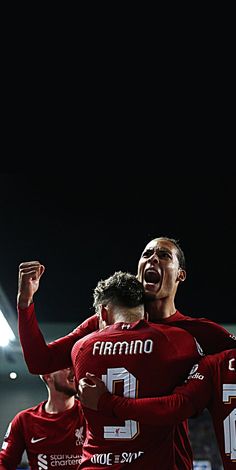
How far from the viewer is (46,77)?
3.91m

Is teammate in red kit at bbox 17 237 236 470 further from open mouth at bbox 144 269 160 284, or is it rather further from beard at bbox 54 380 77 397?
beard at bbox 54 380 77 397

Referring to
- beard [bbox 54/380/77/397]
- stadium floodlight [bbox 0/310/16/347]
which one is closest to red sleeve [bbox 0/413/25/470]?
beard [bbox 54/380/77/397]

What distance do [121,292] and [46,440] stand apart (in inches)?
74.8

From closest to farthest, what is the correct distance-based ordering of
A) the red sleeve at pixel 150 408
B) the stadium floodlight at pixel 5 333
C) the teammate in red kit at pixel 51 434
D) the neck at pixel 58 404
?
the red sleeve at pixel 150 408, the teammate in red kit at pixel 51 434, the neck at pixel 58 404, the stadium floodlight at pixel 5 333

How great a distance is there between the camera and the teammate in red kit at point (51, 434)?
446 centimetres

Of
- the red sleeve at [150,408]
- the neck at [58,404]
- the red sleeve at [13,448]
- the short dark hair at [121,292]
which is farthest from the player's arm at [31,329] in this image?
the neck at [58,404]

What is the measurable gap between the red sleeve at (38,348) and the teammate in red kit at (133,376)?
40cm

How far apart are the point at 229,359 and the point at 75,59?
179 cm

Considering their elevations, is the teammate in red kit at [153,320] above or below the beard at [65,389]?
above

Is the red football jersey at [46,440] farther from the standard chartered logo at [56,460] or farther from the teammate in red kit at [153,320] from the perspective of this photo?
the teammate in red kit at [153,320]

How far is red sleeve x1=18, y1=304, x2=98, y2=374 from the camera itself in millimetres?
3281

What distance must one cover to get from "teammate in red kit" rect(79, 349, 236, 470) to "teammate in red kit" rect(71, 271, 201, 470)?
58 mm

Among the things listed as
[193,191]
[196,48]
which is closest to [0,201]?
[193,191]

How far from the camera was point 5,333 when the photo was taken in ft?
34.7
